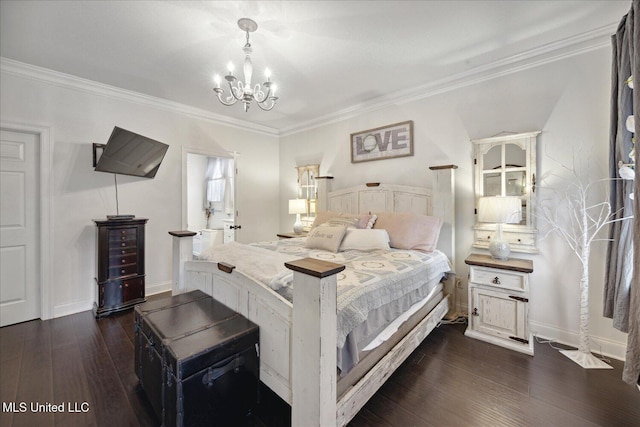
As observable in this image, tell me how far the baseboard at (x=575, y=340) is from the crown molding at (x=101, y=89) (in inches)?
185

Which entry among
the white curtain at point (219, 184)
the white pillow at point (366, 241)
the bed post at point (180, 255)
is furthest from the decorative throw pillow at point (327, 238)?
the white curtain at point (219, 184)

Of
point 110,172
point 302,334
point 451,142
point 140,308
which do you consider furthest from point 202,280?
point 451,142

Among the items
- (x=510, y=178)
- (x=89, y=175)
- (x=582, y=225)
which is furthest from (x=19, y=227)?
(x=582, y=225)

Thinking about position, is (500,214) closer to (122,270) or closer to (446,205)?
(446,205)

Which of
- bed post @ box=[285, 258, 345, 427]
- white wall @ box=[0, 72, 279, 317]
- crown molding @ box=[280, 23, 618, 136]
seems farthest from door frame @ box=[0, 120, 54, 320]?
crown molding @ box=[280, 23, 618, 136]

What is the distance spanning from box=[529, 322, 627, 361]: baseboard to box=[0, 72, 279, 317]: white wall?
4.34m

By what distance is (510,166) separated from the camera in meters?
2.59

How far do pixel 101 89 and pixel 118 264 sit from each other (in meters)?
2.07

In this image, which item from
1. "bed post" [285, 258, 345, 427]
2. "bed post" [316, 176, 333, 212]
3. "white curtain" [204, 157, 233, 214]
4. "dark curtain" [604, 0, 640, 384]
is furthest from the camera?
"white curtain" [204, 157, 233, 214]

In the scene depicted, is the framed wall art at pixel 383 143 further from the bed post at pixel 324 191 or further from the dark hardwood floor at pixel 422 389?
the dark hardwood floor at pixel 422 389

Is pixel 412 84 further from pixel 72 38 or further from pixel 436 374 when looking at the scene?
pixel 72 38

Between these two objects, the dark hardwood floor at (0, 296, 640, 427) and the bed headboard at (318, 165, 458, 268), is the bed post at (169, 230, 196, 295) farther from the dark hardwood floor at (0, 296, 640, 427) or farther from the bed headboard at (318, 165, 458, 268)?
the bed headboard at (318, 165, 458, 268)

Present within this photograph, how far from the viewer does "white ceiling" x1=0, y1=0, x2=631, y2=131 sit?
1.90 m

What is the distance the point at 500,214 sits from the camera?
7.72 feet
